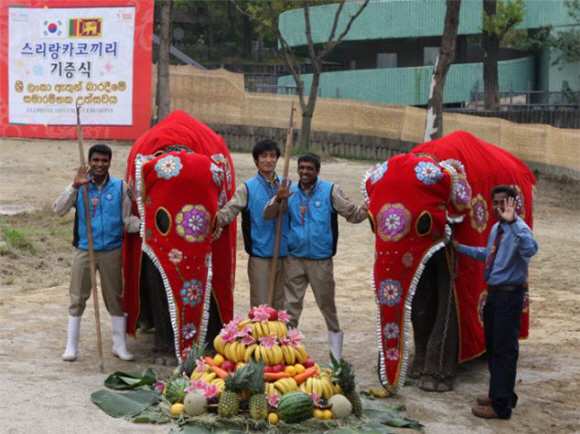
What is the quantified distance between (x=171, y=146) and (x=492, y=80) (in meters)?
22.5

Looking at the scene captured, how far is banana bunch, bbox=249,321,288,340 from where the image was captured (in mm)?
7566

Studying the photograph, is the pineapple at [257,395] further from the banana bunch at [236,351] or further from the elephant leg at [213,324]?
the elephant leg at [213,324]

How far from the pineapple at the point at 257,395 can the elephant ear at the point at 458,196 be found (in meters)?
2.19

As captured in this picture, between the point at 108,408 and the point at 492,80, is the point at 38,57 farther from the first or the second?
the point at 108,408

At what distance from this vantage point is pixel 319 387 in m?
7.38

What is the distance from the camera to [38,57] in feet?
71.3

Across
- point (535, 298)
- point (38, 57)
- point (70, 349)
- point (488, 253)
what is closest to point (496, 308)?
point (488, 253)

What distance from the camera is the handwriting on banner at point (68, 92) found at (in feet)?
70.5


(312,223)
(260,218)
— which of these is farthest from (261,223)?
(312,223)

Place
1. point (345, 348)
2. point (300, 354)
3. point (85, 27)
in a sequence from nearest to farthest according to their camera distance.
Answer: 1. point (300, 354)
2. point (345, 348)
3. point (85, 27)

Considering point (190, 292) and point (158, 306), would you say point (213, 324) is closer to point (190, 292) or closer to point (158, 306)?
point (158, 306)

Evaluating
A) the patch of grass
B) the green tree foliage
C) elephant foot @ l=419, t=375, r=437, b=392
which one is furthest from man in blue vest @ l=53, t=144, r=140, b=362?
the green tree foliage

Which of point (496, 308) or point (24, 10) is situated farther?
point (24, 10)

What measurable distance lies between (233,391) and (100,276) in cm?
222
